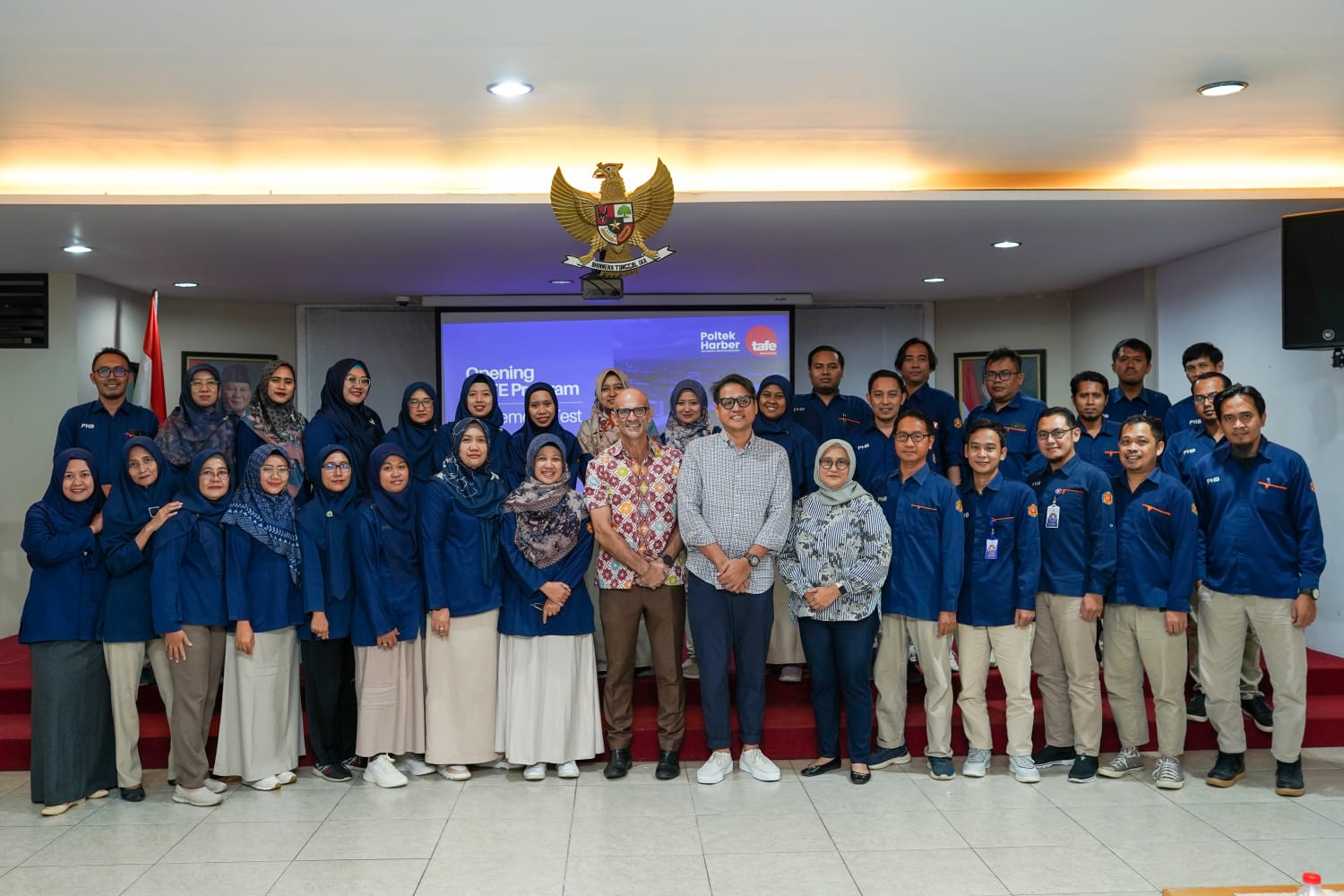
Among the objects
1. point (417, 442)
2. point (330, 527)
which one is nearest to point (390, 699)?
point (330, 527)

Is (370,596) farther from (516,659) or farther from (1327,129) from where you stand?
(1327,129)

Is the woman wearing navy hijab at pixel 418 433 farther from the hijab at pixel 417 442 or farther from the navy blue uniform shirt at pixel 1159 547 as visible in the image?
the navy blue uniform shirt at pixel 1159 547

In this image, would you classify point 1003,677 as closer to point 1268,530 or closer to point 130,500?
point 1268,530

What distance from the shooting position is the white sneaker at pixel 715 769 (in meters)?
4.79

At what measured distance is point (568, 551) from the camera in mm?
4934

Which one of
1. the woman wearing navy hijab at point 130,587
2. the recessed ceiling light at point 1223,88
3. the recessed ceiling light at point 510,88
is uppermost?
the recessed ceiling light at point 510,88

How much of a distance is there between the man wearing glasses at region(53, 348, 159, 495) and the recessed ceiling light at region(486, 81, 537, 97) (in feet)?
9.29

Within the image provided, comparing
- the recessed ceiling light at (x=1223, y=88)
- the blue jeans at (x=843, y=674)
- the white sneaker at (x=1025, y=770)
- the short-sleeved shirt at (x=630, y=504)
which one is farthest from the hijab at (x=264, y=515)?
the recessed ceiling light at (x=1223, y=88)

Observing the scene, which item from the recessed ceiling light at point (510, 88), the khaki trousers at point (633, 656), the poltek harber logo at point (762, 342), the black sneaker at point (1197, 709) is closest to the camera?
the recessed ceiling light at point (510, 88)

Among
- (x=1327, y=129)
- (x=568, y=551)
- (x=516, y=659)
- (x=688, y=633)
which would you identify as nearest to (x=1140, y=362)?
(x=1327, y=129)

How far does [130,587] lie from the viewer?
181 inches

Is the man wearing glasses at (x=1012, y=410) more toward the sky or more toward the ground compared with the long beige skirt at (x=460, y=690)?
more toward the sky

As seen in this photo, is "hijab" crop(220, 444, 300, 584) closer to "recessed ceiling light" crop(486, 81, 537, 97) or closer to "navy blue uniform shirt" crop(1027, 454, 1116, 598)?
"recessed ceiling light" crop(486, 81, 537, 97)

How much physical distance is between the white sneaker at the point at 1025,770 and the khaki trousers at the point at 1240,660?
811 mm
